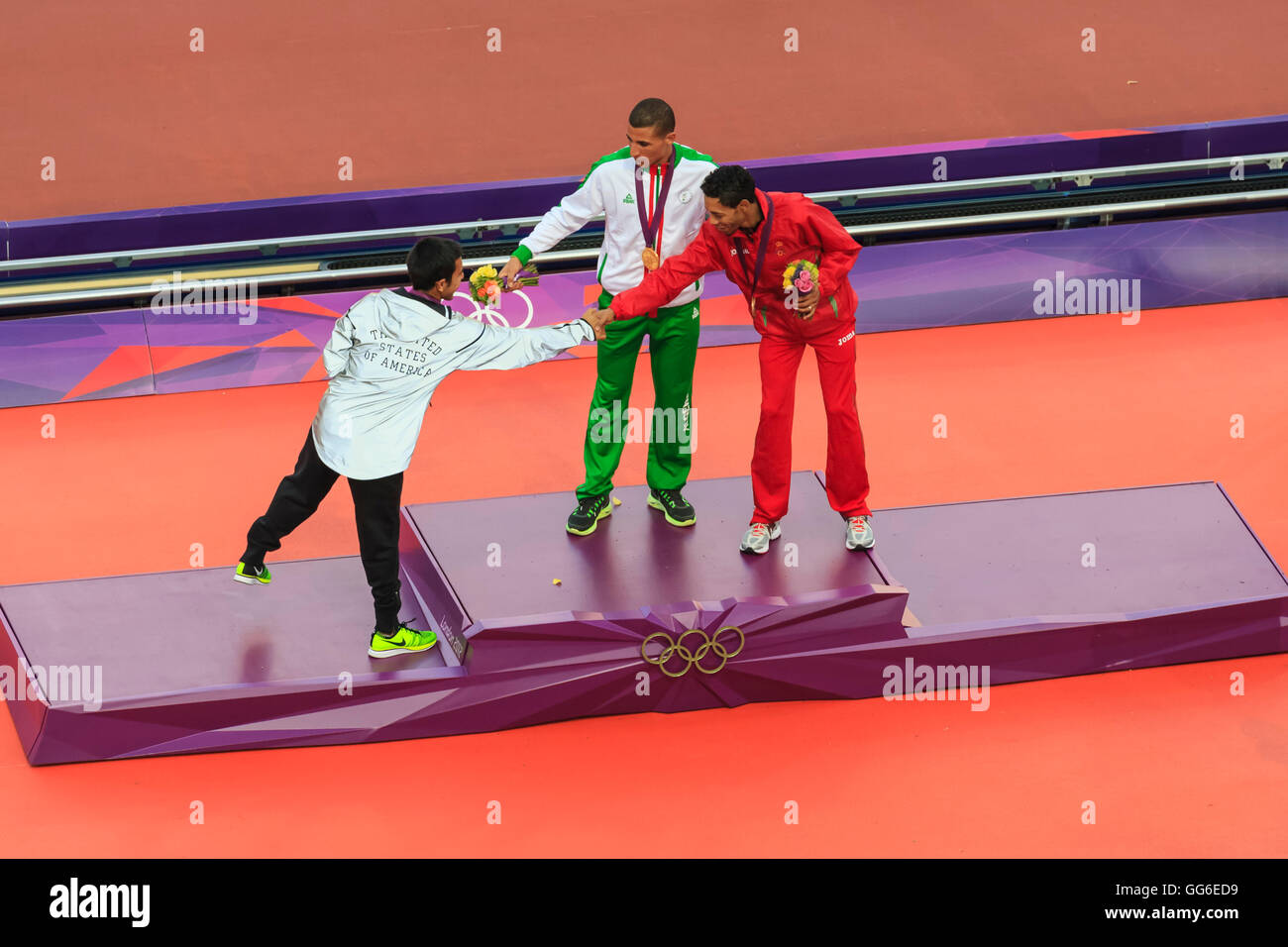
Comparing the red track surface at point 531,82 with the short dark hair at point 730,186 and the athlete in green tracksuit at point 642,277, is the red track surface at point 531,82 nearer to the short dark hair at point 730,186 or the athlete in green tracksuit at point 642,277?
the athlete in green tracksuit at point 642,277

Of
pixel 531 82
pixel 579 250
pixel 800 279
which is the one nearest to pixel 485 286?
pixel 800 279

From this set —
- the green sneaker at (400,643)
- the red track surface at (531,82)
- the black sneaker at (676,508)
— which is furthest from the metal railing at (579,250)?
the green sneaker at (400,643)

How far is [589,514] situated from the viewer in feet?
21.3

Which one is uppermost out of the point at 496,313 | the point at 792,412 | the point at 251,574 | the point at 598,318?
the point at 496,313

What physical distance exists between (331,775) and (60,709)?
868 mm

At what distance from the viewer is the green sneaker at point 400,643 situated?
5.95 metres

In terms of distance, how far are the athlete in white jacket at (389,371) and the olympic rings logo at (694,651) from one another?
0.91 m

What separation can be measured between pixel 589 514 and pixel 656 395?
0.49 meters

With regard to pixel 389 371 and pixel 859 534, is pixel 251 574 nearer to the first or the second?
pixel 389 371

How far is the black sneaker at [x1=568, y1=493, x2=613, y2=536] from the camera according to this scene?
647cm

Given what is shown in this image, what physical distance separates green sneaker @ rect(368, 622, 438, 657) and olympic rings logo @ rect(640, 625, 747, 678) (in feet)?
2.40

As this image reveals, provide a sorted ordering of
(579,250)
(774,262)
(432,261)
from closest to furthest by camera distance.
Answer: (432,261)
(774,262)
(579,250)

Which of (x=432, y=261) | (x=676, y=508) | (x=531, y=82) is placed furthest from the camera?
(x=531, y=82)

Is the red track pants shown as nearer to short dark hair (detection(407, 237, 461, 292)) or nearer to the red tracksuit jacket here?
the red tracksuit jacket
